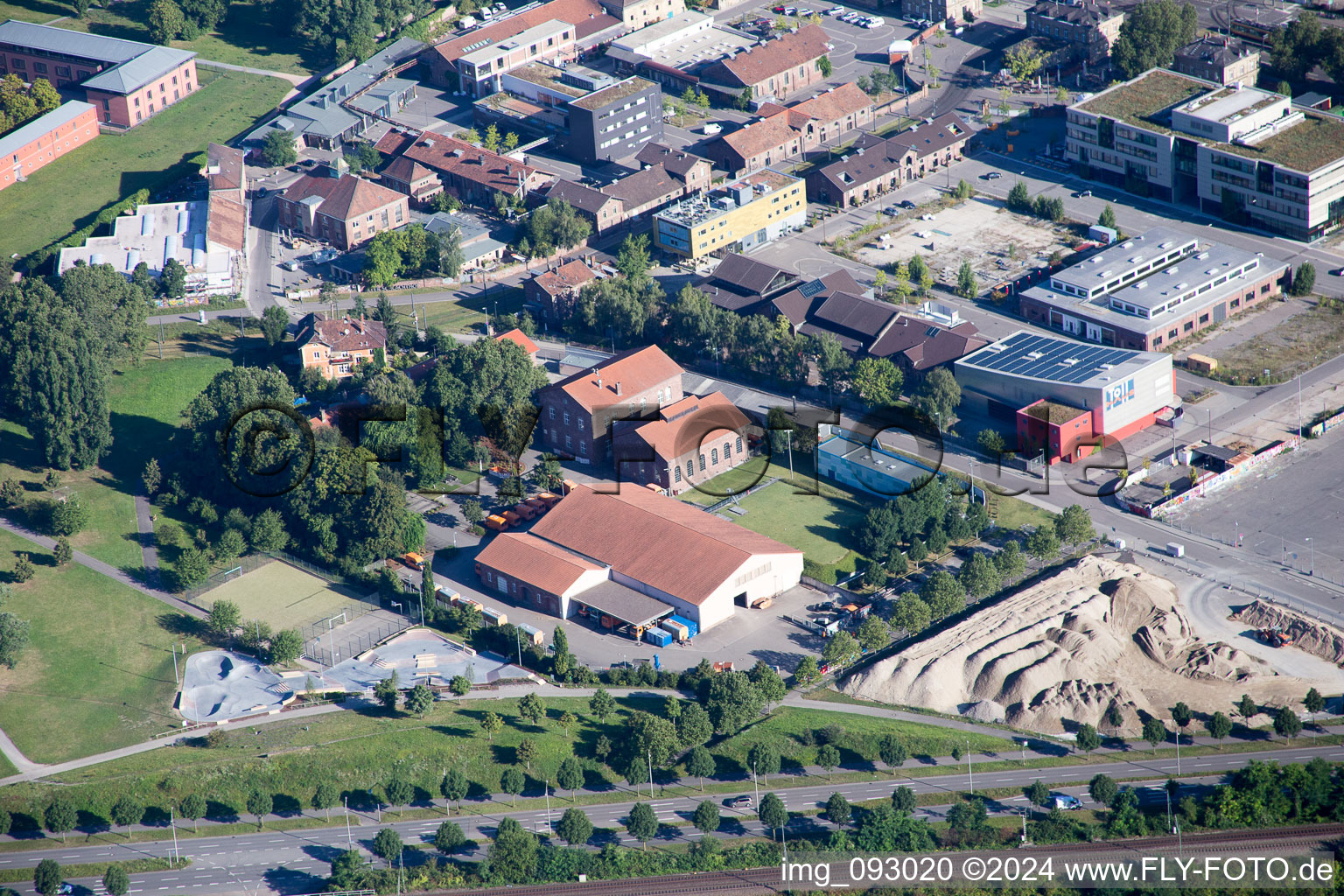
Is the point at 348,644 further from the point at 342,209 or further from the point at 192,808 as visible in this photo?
the point at 342,209

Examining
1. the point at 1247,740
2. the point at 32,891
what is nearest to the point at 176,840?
the point at 32,891

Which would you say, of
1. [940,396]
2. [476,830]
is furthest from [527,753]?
[940,396]

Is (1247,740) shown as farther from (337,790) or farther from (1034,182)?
(1034,182)

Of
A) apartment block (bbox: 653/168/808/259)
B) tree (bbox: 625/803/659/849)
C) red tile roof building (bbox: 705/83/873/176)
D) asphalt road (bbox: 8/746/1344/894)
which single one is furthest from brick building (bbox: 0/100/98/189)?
tree (bbox: 625/803/659/849)

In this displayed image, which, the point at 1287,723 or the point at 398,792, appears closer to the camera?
the point at 398,792

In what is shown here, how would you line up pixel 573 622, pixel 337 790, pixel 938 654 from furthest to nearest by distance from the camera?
pixel 573 622 < pixel 938 654 < pixel 337 790

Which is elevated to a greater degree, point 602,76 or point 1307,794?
point 602,76
